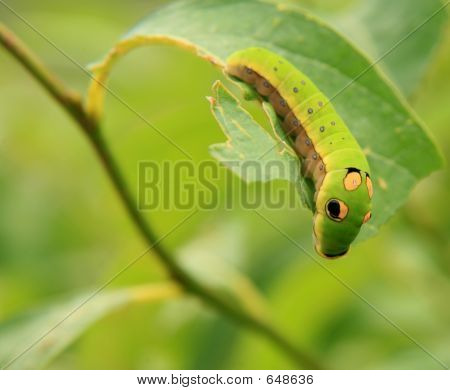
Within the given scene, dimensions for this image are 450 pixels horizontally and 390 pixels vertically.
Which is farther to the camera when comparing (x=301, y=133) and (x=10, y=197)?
(x=10, y=197)

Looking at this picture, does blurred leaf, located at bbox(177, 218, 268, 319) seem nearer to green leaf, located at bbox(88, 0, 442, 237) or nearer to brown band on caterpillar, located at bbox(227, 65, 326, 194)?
brown band on caterpillar, located at bbox(227, 65, 326, 194)

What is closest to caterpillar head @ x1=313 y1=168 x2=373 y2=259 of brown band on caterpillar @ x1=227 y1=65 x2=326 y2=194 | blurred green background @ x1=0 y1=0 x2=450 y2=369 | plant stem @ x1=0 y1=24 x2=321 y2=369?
brown band on caterpillar @ x1=227 y1=65 x2=326 y2=194

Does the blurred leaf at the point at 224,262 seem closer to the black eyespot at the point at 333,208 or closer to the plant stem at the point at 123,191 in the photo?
the plant stem at the point at 123,191

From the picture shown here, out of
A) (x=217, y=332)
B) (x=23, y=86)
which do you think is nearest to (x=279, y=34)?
(x=217, y=332)

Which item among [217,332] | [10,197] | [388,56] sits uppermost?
[388,56]

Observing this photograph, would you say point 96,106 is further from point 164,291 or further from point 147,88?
point 147,88

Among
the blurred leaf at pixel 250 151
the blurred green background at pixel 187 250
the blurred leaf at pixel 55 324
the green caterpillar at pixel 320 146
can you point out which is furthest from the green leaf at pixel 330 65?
the blurred leaf at pixel 55 324
